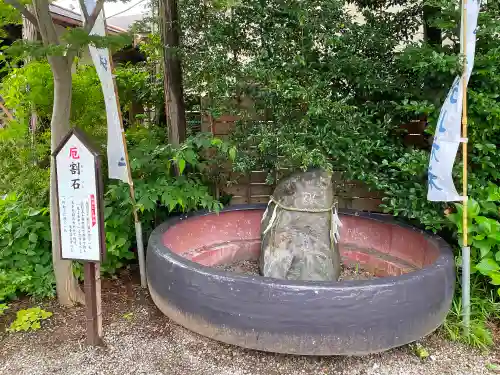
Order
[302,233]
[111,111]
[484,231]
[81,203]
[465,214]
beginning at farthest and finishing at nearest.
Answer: [111,111]
[302,233]
[484,231]
[465,214]
[81,203]

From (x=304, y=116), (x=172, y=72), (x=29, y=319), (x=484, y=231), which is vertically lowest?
(x=29, y=319)

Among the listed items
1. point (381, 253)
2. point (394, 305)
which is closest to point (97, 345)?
point (394, 305)

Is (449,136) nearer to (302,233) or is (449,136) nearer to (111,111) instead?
(302,233)

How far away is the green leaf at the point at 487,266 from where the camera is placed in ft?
9.50

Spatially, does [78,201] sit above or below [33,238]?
above

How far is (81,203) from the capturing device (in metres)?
2.59

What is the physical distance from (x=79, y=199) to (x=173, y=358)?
116cm

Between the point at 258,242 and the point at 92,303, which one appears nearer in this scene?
the point at 92,303

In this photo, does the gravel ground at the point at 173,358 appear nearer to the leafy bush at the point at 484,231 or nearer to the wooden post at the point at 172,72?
the leafy bush at the point at 484,231

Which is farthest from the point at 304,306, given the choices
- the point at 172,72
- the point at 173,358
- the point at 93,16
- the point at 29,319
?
the point at 172,72

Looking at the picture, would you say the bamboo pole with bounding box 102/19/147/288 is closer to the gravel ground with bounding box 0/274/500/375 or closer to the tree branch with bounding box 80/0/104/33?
the tree branch with bounding box 80/0/104/33

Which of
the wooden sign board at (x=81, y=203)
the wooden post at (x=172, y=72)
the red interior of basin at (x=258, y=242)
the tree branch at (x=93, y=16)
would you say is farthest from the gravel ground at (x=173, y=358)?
the tree branch at (x=93, y=16)

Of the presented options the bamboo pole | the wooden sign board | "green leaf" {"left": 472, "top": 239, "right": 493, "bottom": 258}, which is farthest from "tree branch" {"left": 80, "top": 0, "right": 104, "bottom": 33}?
"green leaf" {"left": 472, "top": 239, "right": 493, "bottom": 258}

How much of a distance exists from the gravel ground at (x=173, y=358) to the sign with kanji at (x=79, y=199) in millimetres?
651
